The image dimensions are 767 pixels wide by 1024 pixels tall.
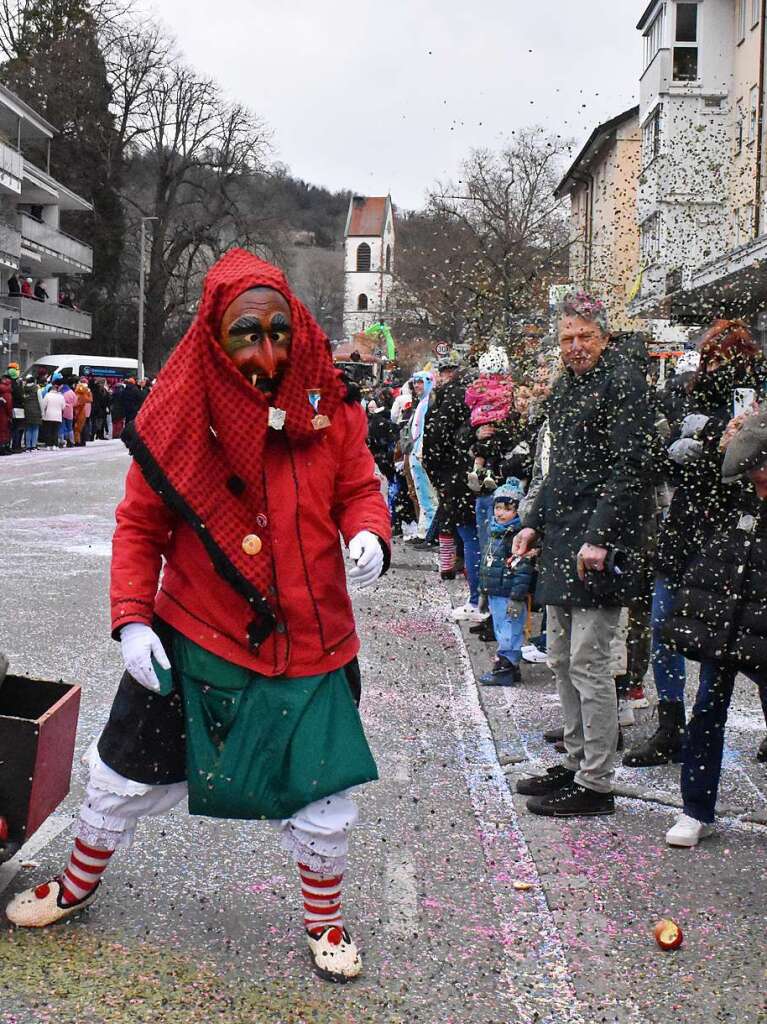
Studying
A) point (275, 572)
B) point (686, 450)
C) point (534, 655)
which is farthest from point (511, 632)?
point (275, 572)

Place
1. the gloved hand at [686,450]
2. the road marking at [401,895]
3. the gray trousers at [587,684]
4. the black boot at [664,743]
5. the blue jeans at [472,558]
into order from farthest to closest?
the blue jeans at [472,558] → the black boot at [664,743] → the gloved hand at [686,450] → the gray trousers at [587,684] → the road marking at [401,895]

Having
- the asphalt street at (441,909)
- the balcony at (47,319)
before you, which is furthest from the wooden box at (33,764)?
the balcony at (47,319)

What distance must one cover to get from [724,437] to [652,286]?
2.71ft

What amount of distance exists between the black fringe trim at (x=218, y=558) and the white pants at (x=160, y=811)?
50 cm

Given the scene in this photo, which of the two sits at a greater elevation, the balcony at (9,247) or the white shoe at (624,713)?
the balcony at (9,247)

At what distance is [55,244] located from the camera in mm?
59688

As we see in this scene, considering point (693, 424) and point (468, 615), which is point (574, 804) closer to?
point (693, 424)

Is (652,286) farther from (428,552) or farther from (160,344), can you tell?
(160,344)

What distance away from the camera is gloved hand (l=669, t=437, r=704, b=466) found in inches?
199

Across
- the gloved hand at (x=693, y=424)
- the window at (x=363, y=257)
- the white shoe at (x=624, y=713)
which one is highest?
the window at (x=363, y=257)

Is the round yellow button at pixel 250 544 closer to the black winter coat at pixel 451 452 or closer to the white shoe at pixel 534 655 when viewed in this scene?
the white shoe at pixel 534 655

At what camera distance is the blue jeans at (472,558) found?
9609 millimetres

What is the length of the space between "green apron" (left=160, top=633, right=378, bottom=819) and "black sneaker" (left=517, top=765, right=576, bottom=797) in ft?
6.01

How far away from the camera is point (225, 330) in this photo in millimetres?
3529
